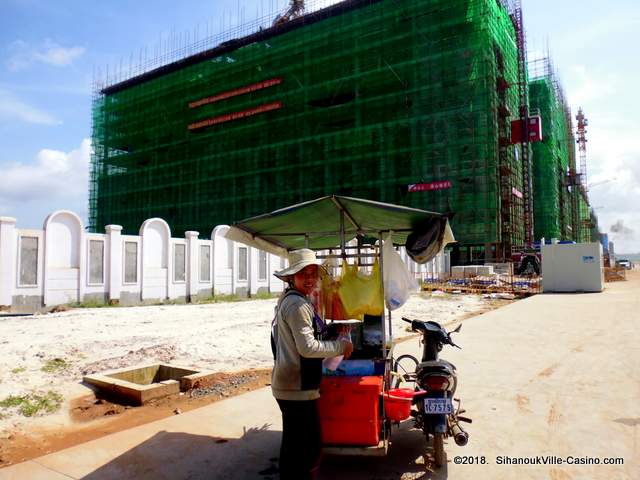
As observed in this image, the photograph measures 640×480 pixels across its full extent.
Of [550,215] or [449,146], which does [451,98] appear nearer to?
[449,146]

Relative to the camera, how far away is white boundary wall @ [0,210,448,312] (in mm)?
15430

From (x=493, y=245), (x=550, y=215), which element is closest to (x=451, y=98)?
(x=493, y=245)

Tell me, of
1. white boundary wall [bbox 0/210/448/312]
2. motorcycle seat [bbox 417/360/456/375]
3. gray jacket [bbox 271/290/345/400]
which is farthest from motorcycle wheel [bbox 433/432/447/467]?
Result: white boundary wall [bbox 0/210/448/312]

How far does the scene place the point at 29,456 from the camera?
4.45 metres

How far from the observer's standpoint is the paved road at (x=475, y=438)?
12.4ft

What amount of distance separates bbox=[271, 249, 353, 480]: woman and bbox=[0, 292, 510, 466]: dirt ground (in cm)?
287

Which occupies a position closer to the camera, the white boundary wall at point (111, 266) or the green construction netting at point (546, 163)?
the white boundary wall at point (111, 266)

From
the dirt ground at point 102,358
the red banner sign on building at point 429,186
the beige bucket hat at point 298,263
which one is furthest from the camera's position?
the red banner sign on building at point 429,186

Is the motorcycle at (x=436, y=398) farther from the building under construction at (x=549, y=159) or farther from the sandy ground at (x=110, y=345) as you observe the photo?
the building under construction at (x=549, y=159)

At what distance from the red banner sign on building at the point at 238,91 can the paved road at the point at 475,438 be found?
48407 millimetres

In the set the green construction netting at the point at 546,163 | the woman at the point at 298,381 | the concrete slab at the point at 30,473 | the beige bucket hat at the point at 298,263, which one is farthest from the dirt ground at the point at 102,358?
the green construction netting at the point at 546,163

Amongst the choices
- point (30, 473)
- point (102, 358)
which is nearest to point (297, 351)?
point (30, 473)

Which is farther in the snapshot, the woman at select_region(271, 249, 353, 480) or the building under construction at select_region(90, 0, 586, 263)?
the building under construction at select_region(90, 0, 586, 263)

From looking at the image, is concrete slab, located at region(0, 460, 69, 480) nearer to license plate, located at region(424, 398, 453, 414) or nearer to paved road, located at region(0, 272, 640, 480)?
paved road, located at region(0, 272, 640, 480)
